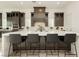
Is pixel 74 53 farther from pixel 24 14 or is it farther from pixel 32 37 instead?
pixel 24 14

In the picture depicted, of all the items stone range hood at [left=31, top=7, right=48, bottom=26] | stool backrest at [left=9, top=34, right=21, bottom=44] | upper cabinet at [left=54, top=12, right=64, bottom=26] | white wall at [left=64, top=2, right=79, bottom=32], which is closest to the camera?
stool backrest at [left=9, top=34, right=21, bottom=44]

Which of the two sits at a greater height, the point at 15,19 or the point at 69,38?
the point at 15,19

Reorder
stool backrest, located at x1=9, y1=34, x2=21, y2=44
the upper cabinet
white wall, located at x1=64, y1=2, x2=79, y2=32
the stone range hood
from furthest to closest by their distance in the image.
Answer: the upper cabinet < the stone range hood < white wall, located at x1=64, y1=2, x2=79, y2=32 < stool backrest, located at x1=9, y1=34, x2=21, y2=44

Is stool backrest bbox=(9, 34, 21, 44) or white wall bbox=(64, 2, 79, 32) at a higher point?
A: white wall bbox=(64, 2, 79, 32)

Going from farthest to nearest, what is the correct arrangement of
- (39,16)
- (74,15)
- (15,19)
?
1. (15,19)
2. (39,16)
3. (74,15)

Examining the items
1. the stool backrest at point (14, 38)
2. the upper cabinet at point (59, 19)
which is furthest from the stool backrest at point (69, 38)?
the upper cabinet at point (59, 19)

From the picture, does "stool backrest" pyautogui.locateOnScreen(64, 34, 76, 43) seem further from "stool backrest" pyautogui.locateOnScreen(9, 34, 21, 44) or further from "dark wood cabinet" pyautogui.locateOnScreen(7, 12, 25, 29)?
"dark wood cabinet" pyautogui.locateOnScreen(7, 12, 25, 29)

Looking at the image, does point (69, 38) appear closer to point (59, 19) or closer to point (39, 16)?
point (39, 16)

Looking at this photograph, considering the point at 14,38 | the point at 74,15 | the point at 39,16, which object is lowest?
the point at 14,38

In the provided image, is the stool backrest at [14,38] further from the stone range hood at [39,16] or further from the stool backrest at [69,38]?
the stone range hood at [39,16]

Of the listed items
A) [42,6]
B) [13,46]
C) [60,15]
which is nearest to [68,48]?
[13,46]

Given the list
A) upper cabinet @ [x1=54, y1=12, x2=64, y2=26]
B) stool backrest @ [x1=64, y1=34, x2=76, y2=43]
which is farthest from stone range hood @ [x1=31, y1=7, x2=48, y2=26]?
stool backrest @ [x1=64, y1=34, x2=76, y2=43]

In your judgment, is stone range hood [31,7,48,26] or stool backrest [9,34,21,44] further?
stone range hood [31,7,48,26]

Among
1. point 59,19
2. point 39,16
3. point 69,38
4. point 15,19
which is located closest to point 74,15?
point 69,38
